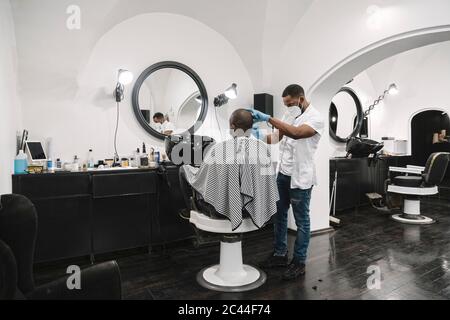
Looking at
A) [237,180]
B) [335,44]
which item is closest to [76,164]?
[237,180]

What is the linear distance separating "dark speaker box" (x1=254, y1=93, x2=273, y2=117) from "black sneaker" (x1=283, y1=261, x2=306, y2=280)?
1.98 meters

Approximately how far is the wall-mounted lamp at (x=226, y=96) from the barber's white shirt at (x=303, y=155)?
1332 millimetres

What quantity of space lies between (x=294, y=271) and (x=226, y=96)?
7.17 feet

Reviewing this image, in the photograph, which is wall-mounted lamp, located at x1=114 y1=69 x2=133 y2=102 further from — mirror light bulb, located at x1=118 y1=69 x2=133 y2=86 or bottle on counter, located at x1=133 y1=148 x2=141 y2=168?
bottle on counter, located at x1=133 y1=148 x2=141 y2=168

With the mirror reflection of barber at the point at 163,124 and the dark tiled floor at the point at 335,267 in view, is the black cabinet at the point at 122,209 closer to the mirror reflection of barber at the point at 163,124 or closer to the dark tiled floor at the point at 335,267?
the dark tiled floor at the point at 335,267

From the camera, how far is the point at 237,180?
2.03 metres

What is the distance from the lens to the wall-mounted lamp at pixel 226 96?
365 centimetres

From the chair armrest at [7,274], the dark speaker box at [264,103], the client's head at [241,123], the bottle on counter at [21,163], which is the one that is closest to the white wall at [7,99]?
the bottle on counter at [21,163]

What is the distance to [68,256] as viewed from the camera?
2.62 m

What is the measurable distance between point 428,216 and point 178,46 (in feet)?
13.9

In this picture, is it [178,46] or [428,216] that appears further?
[428,216]

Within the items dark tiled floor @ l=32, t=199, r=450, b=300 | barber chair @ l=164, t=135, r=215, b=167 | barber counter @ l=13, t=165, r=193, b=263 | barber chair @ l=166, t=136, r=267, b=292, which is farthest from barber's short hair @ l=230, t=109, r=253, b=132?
dark tiled floor @ l=32, t=199, r=450, b=300

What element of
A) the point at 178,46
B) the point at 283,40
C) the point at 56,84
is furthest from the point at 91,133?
the point at 283,40
